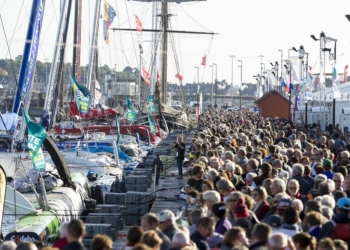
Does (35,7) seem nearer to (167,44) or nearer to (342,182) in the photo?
(342,182)

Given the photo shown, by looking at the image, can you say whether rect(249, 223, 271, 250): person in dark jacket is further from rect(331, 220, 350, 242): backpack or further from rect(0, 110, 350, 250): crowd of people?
rect(331, 220, 350, 242): backpack

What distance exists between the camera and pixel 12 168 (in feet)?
72.7

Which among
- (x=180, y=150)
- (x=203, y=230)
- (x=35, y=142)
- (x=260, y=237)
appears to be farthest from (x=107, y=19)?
(x=260, y=237)

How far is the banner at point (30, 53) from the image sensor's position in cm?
2140

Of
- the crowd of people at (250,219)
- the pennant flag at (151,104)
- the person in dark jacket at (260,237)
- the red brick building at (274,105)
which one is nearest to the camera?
the crowd of people at (250,219)

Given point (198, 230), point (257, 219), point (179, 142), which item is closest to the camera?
point (198, 230)

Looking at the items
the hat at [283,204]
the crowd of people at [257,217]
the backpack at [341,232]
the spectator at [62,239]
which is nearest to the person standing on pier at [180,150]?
the crowd of people at [257,217]

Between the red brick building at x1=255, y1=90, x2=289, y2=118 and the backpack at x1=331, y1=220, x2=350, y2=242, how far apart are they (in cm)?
5552

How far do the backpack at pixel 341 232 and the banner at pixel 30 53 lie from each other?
12.1m

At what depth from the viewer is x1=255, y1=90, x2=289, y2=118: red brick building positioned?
6562cm

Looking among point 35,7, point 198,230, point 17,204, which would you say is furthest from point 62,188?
point 198,230

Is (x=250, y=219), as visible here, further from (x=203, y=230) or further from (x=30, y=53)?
(x=30, y=53)

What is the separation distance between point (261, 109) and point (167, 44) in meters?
8.48

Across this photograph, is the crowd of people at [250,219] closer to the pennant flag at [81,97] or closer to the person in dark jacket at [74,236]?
the person in dark jacket at [74,236]
